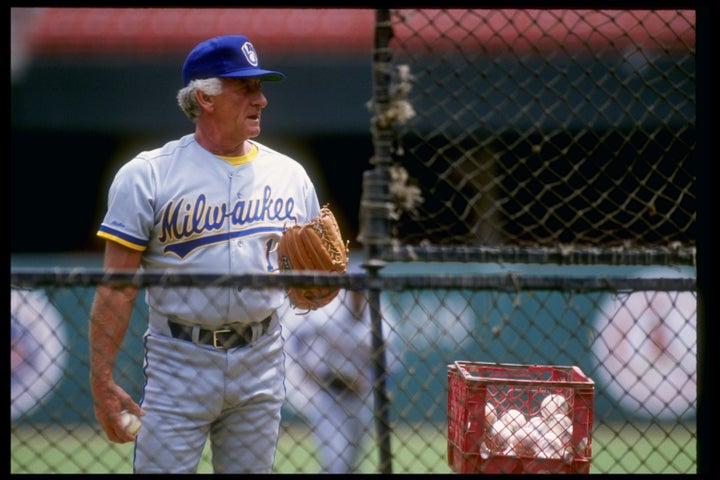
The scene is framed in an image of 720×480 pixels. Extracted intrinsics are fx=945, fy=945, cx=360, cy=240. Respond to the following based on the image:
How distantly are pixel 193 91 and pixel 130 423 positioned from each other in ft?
3.48

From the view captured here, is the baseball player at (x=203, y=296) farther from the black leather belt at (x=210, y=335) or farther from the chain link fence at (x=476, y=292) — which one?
the chain link fence at (x=476, y=292)

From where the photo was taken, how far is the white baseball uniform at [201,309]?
2877 mm

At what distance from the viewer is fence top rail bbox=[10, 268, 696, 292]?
7.57 feet

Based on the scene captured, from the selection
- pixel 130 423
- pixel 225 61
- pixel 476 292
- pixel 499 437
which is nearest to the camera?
pixel 499 437

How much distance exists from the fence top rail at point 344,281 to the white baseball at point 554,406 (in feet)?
1.44

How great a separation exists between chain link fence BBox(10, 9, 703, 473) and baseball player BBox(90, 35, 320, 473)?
0.15 m

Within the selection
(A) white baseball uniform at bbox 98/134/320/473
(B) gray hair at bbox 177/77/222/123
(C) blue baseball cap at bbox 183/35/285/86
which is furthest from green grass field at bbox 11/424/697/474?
(C) blue baseball cap at bbox 183/35/285/86

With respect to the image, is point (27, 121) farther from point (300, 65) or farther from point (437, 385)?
point (437, 385)

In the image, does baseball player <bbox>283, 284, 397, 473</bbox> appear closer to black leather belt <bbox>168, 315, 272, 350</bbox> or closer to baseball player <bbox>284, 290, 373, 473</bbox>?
baseball player <bbox>284, 290, 373, 473</bbox>

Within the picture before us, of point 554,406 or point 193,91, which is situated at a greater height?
point 193,91

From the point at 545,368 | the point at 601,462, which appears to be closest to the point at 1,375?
the point at 545,368

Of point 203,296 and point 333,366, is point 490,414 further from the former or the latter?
point 333,366

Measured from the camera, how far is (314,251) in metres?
2.88

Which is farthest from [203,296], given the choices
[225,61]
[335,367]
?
[335,367]
